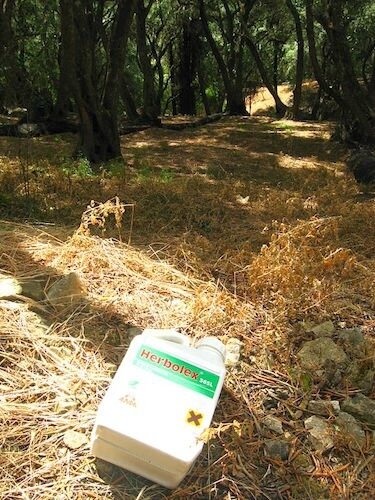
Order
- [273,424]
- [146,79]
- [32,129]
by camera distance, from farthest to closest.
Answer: [146,79] → [32,129] → [273,424]

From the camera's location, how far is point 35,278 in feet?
8.32

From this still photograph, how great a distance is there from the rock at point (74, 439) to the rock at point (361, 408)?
36.4 inches

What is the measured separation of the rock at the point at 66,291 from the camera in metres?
2.36

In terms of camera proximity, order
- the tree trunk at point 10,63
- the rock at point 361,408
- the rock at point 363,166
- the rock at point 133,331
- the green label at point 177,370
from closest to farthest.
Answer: the green label at point 177,370, the rock at point 361,408, the rock at point 133,331, the rock at point 363,166, the tree trunk at point 10,63

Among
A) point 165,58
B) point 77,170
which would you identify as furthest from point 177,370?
point 165,58

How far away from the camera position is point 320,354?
2182mm

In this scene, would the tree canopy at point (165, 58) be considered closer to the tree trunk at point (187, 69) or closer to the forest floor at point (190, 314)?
the tree trunk at point (187, 69)

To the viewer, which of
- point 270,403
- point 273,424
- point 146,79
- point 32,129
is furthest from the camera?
point 146,79

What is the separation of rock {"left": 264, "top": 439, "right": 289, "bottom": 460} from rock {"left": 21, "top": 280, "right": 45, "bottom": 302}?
1.15 m

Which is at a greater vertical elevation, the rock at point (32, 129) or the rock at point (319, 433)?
the rock at point (32, 129)

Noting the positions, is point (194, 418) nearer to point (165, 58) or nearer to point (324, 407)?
point (324, 407)

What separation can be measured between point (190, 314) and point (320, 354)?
0.57m

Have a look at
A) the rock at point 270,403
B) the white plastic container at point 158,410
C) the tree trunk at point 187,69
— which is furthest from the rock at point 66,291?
the tree trunk at point 187,69

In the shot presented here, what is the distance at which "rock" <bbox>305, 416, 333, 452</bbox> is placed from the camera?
71.9 inches
